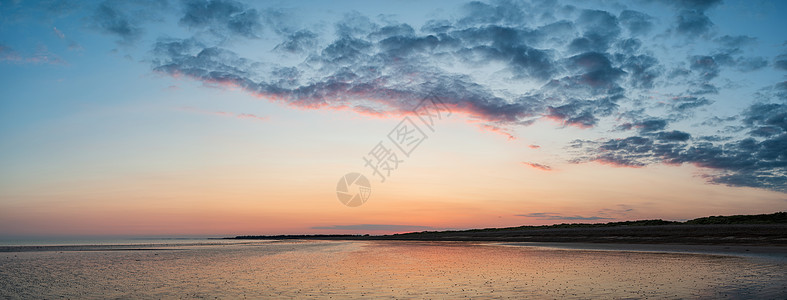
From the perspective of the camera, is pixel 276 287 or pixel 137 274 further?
pixel 137 274

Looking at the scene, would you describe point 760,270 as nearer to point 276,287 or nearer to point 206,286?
point 276,287

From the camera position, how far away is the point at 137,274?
96.6 feet

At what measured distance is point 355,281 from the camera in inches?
939

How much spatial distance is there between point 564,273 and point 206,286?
18660 millimetres

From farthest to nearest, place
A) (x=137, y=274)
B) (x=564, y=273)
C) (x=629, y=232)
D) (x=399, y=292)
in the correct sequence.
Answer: (x=629, y=232) < (x=137, y=274) < (x=564, y=273) < (x=399, y=292)

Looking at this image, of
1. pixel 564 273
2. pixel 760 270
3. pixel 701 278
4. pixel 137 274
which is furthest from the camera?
pixel 137 274

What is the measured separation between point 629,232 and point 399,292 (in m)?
64.0

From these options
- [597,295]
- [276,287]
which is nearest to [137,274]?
[276,287]

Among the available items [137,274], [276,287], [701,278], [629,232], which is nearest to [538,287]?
[701,278]

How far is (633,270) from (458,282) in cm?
1084

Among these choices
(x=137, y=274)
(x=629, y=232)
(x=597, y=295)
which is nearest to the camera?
(x=597, y=295)

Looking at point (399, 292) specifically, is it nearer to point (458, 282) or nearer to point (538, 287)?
point (458, 282)

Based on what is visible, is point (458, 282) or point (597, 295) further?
point (458, 282)

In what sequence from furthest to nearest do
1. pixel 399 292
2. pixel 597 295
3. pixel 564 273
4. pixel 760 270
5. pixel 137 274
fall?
pixel 137 274 < pixel 564 273 < pixel 760 270 < pixel 399 292 < pixel 597 295
